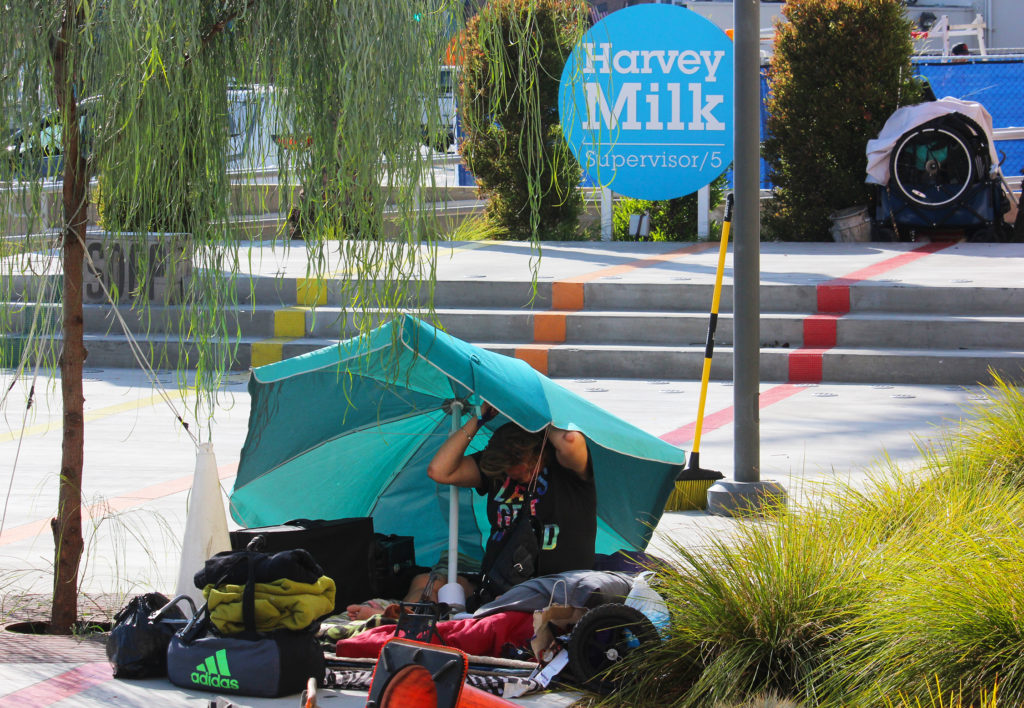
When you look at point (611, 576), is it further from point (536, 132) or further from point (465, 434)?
point (536, 132)

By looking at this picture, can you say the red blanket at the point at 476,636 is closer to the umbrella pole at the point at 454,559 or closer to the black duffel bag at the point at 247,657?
the black duffel bag at the point at 247,657

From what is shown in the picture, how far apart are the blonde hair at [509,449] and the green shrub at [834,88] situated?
409 inches

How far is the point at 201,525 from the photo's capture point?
4953 mm

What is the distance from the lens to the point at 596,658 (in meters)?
4.27

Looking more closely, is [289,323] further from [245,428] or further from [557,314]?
[245,428]

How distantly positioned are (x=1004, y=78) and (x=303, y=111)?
647 inches

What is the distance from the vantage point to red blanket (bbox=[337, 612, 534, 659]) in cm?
454

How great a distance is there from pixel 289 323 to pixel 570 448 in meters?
7.51

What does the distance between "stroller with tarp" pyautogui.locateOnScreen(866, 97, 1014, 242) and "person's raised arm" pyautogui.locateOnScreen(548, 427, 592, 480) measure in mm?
9882

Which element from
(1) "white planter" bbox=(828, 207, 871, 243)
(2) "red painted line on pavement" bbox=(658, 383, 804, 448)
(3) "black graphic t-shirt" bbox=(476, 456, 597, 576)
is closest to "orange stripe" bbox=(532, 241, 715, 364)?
(2) "red painted line on pavement" bbox=(658, 383, 804, 448)

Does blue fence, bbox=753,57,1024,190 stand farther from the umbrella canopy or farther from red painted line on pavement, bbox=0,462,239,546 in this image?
the umbrella canopy

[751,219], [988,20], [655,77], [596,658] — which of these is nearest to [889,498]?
[596,658]

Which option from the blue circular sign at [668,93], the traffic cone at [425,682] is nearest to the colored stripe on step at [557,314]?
the blue circular sign at [668,93]

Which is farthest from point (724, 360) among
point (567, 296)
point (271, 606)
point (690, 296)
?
point (271, 606)
